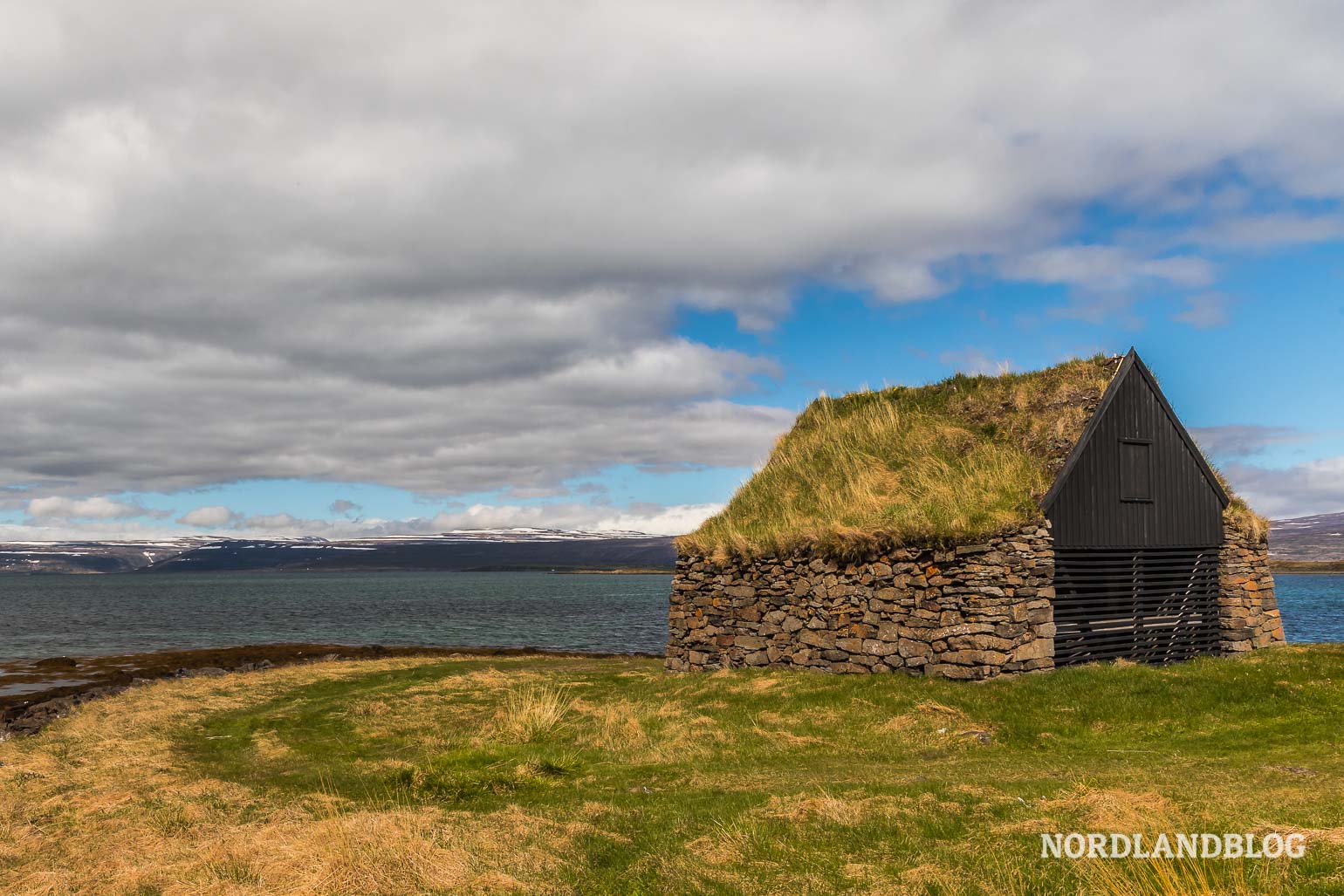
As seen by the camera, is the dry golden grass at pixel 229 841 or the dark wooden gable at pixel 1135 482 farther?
the dark wooden gable at pixel 1135 482

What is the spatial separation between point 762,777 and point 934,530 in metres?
Answer: 8.98

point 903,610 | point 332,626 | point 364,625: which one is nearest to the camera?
point 903,610

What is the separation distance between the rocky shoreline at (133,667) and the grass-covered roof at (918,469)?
15.4 metres

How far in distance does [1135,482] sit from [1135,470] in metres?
0.33

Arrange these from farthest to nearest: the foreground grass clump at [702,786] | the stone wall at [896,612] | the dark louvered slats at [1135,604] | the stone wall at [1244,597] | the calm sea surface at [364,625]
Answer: the calm sea surface at [364,625] → the stone wall at [1244,597] → the dark louvered slats at [1135,604] → the stone wall at [896,612] → the foreground grass clump at [702,786]

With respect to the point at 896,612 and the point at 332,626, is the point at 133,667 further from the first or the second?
the point at 896,612

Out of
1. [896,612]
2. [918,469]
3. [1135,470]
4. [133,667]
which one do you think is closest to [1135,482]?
[1135,470]

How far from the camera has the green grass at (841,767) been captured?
823cm

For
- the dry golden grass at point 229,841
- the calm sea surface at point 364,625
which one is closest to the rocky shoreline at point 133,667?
the calm sea surface at point 364,625

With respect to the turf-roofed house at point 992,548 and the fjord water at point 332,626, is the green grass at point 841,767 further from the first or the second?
the fjord water at point 332,626

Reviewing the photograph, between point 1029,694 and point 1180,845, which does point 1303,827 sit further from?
point 1029,694

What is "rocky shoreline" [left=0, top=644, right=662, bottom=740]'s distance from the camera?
2899 centimetres

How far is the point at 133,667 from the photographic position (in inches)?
1617

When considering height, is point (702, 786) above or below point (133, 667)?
above
